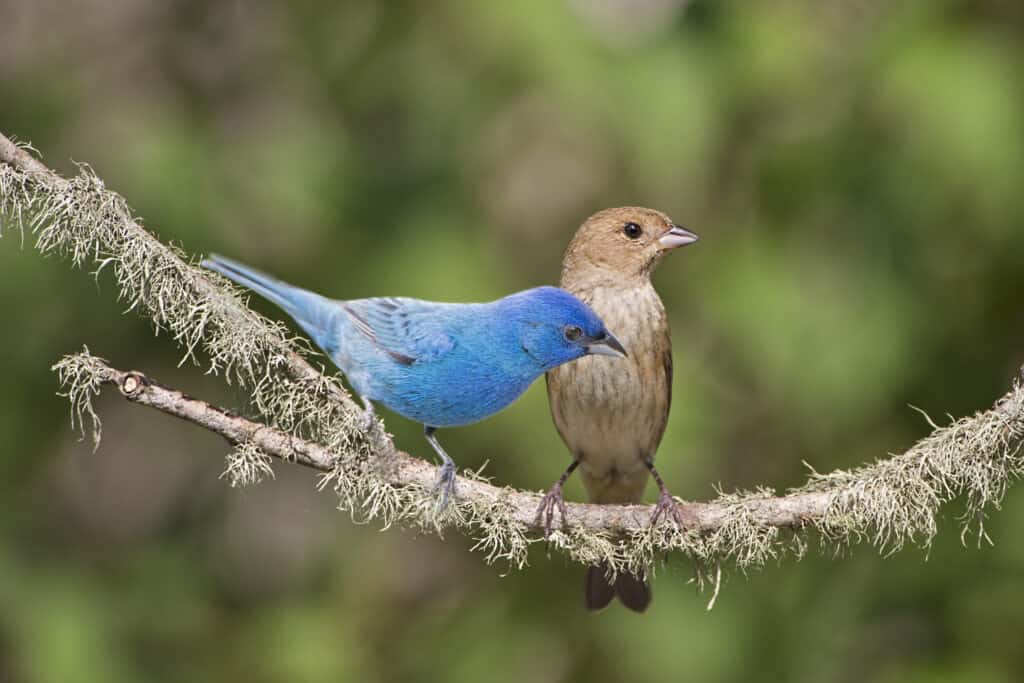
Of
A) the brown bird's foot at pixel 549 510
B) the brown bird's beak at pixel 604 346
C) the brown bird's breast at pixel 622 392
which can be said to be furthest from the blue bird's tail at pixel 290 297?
the brown bird's breast at pixel 622 392

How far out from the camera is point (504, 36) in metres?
4.63

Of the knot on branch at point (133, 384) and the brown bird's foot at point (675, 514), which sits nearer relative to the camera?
the knot on branch at point (133, 384)

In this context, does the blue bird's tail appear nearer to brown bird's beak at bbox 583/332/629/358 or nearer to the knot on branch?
the knot on branch

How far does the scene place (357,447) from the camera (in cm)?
252

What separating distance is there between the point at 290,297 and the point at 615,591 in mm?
2052

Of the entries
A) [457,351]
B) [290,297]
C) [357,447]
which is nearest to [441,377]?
[457,351]

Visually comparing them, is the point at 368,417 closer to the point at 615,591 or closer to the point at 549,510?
the point at 549,510

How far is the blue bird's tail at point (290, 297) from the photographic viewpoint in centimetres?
217

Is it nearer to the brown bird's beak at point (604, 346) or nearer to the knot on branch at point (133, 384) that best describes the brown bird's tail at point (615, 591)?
the brown bird's beak at point (604, 346)

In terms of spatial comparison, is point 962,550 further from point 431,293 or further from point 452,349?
point 452,349

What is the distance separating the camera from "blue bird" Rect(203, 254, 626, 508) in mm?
2412

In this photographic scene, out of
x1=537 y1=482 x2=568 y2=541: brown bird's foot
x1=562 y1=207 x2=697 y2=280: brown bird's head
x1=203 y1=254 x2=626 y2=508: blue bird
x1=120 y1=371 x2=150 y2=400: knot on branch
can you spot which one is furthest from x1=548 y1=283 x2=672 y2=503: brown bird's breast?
x1=120 y1=371 x2=150 y2=400: knot on branch

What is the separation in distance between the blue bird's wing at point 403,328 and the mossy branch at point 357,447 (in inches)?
5.3

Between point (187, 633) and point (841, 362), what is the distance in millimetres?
2894
